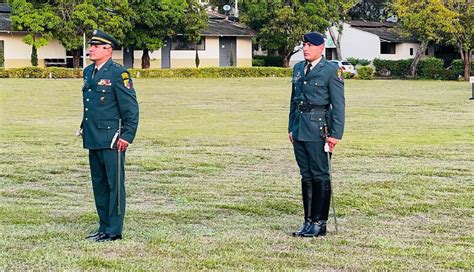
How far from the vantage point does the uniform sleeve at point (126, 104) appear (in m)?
6.94

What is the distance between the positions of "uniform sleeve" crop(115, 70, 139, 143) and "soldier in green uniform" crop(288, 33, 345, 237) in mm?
1394

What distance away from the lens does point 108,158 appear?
7.01 metres

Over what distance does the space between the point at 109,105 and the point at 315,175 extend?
185 centimetres

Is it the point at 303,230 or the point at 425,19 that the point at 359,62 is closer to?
the point at 425,19

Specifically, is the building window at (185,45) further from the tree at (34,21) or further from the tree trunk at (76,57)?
the tree at (34,21)

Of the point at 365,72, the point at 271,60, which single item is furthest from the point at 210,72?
the point at 271,60

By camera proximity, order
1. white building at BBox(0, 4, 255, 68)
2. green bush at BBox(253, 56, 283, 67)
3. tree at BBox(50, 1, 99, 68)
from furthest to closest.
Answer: green bush at BBox(253, 56, 283, 67)
white building at BBox(0, 4, 255, 68)
tree at BBox(50, 1, 99, 68)

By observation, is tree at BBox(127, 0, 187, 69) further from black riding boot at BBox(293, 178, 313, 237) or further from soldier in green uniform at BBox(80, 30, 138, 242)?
soldier in green uniform at BBox(80, 30, 138, 242)

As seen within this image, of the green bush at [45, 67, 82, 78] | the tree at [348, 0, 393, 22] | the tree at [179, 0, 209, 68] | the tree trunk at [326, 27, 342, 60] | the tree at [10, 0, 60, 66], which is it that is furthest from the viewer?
the tree at [348, 0, 393, 22]

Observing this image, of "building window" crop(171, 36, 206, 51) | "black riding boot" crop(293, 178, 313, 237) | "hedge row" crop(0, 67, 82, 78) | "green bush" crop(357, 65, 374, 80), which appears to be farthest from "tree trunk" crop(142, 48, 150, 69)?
"black riding boot" crop(293, 178, 313, 237)

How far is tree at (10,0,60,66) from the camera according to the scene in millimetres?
52969

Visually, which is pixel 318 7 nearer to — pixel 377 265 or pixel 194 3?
pixel 194 3

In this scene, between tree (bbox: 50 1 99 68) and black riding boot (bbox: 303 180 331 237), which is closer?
black riding boot (bbox: 303 180 331 237)

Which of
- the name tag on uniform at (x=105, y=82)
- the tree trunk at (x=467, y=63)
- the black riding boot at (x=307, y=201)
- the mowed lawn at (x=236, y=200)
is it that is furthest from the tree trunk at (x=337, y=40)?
the name tag on uniform at (x=105, y=82)
